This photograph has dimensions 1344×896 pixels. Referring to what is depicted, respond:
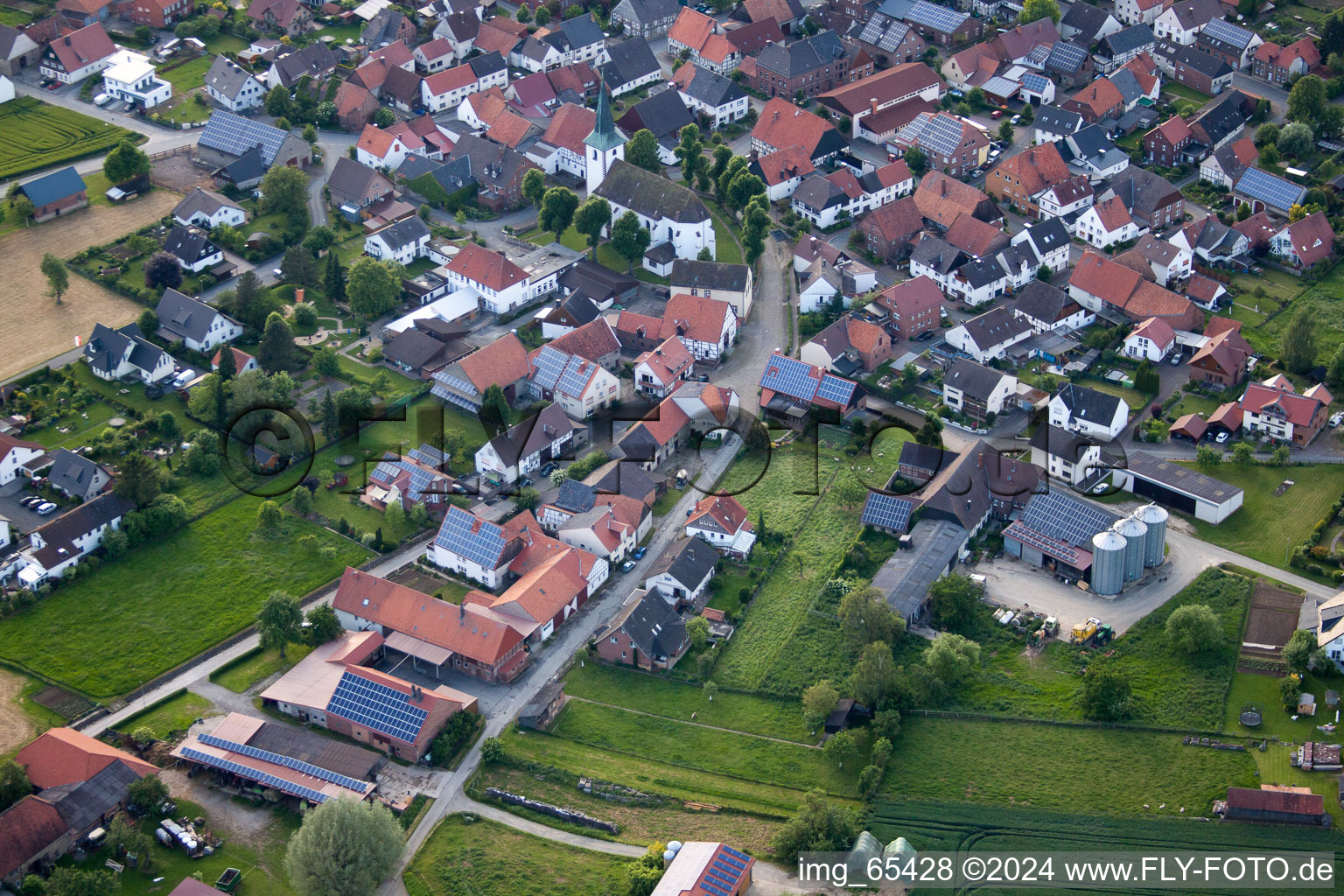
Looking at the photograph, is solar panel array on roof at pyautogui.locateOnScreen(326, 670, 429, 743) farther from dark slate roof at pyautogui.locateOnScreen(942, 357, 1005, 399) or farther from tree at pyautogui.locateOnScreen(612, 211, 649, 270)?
tree at pyautogui.locateOnScreen(612, 211, 649, 270)

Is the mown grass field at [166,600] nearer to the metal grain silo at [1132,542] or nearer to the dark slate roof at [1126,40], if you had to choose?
the metal grain silo at [1132,542]

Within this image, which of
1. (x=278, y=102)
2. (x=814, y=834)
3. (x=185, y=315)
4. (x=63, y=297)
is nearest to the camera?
(x=814, y=834)

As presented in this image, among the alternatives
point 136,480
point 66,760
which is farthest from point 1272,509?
point 66,760

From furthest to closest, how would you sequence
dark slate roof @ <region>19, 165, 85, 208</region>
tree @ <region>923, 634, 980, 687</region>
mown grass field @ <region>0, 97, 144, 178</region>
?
mown grass field @ <region>0, 97, 144, 178</region>
dark slate roof @ <region>19, 165, 85, 208</region>
tree @ <region>923, 634, 980, 687</region>

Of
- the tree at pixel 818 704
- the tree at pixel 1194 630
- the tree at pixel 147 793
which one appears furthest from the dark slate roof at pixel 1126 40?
the tree at pixel 147 793

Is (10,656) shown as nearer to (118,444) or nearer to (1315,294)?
(118,444)

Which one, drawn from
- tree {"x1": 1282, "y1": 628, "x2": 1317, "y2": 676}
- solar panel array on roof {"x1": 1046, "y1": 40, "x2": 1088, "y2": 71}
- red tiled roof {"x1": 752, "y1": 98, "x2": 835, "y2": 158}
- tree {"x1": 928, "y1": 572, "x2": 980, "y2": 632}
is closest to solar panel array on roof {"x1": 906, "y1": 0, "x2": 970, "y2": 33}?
solar panel array on roof {"x1": 1046, "y1": 40, "x2": 1088, "y2": 71}

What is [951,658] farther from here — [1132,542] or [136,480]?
[136,480]
